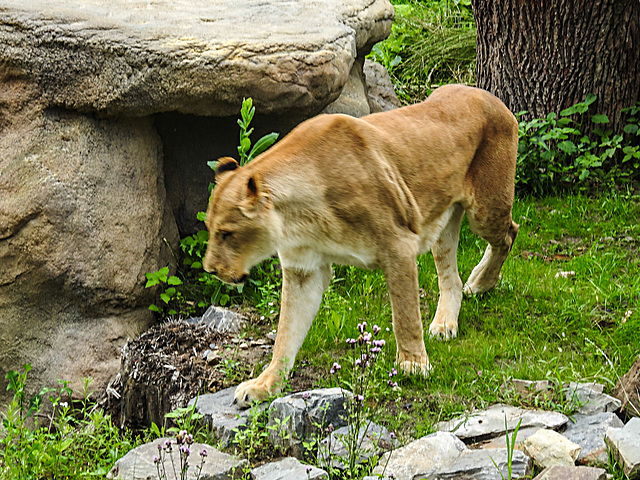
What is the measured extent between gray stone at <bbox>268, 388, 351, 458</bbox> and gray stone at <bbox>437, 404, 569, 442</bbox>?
0.55 meters

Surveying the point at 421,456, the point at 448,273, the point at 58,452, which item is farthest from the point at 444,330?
the point at 58,452

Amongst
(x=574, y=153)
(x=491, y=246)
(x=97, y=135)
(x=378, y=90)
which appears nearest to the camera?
(x=491, y=246)

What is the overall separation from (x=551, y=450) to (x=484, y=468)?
0.35 m

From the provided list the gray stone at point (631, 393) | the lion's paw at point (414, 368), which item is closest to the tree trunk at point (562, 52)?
the lion's paw at point (414, 368)

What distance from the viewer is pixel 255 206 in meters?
4.27

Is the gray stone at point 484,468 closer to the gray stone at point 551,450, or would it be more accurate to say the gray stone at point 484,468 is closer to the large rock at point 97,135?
the gray stone at point 551,450

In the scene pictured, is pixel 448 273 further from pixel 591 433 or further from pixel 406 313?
pixel 591 433

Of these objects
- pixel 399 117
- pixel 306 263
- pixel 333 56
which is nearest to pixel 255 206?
pixel 306 263

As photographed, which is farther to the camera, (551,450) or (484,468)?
(551,450)

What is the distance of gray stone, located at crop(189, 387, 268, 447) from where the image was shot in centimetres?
434

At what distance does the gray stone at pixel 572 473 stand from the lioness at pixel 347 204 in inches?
57.2

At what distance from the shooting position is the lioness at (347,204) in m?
4.37

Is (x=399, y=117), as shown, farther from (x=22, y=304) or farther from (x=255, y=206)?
(x=22, y=304)

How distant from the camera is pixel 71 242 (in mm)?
5812
